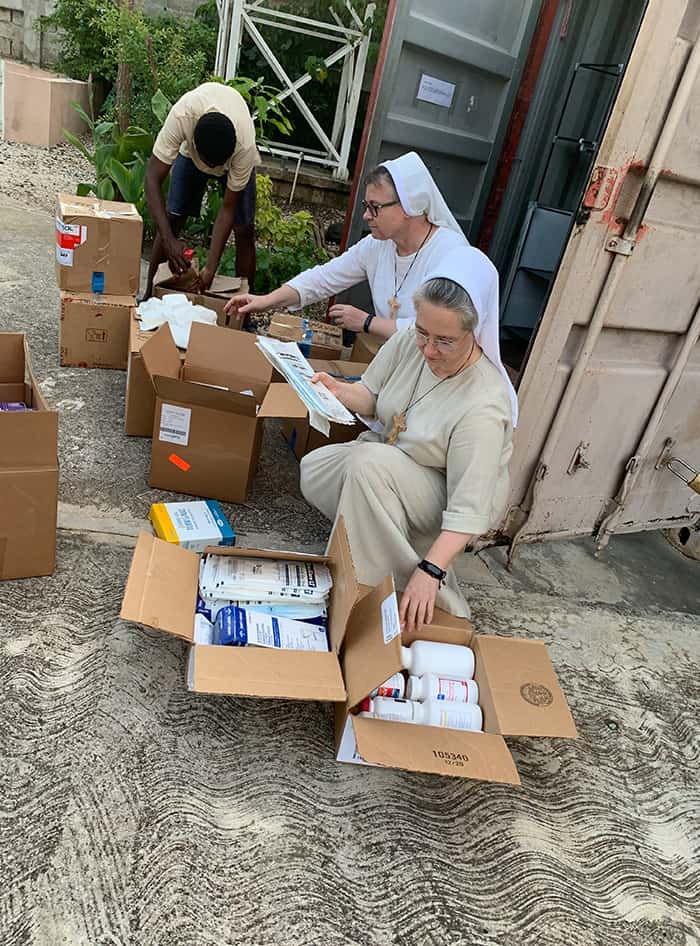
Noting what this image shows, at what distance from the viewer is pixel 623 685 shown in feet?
7.58

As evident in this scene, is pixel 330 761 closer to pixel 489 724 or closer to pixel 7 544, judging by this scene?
pixel 489 724

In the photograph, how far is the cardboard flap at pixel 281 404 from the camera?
2.35 metres

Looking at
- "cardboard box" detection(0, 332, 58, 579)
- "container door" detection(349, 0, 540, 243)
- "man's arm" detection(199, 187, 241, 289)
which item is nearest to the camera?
"cardboard box" detection(0, 332, 58, 579)

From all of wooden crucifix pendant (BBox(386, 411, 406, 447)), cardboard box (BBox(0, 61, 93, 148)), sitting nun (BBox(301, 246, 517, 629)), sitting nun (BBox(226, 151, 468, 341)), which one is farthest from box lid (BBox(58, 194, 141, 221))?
cardboard box (BBox(0, 61, 93, 148))

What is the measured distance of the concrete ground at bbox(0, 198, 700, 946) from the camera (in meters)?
1.41

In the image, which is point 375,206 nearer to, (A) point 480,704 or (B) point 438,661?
(B) point 438,661

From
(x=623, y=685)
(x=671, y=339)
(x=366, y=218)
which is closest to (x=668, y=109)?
(x=671, y=339)

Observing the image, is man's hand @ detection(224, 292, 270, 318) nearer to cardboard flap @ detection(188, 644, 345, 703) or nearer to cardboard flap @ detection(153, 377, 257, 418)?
cardboard flap @ detection(153, 377, 257, 418)

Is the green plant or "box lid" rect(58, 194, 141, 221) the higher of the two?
the green plant

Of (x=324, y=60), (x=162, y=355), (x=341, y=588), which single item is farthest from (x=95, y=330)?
(x=324, y=60)

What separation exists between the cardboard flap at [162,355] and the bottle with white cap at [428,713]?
4.39 feet

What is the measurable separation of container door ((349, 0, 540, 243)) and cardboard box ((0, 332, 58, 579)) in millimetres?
2123

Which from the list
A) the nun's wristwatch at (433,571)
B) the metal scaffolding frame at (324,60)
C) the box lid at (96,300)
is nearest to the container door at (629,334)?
the nun's wristwatch at (433,571)

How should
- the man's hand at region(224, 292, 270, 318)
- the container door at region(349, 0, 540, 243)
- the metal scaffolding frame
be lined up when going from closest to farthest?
1. the man's hand at region(224, 292, 270, 318)
2. the container door at region(349, 0, 540, 243)
3. the metal scaffolding frame
